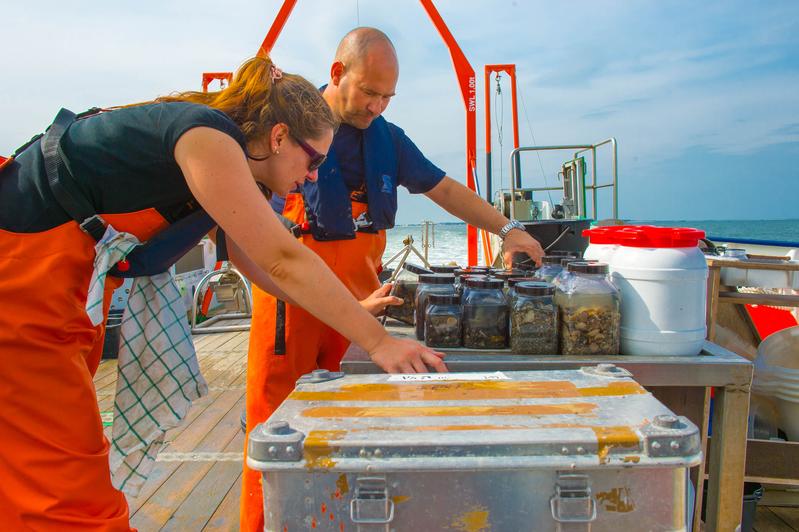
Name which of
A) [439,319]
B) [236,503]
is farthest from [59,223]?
[236,503]

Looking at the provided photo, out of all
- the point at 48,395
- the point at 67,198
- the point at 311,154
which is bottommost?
the point at 48,395

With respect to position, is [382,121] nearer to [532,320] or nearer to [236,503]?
[532,320]

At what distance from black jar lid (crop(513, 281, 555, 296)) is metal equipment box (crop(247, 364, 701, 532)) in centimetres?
49

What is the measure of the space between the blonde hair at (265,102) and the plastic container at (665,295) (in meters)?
0.81

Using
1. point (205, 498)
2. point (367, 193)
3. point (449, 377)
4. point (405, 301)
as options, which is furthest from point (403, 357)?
point (205, 498)

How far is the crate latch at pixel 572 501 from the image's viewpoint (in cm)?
87

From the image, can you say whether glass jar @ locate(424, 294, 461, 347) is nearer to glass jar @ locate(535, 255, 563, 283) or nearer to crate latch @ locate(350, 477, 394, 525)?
glass jar @ locate(535, 255, 563, 283)

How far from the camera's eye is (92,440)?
1.24m

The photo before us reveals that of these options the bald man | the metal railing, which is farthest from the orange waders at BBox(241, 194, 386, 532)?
the metal railing

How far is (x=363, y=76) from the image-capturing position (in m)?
2.03

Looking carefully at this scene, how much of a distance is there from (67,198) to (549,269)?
124 centimetres

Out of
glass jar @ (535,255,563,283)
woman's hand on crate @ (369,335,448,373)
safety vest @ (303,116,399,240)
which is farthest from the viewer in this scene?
safety vest @ (303,116,399,240)

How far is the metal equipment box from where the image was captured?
2.83 ft

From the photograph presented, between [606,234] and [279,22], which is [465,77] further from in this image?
[606,234]
